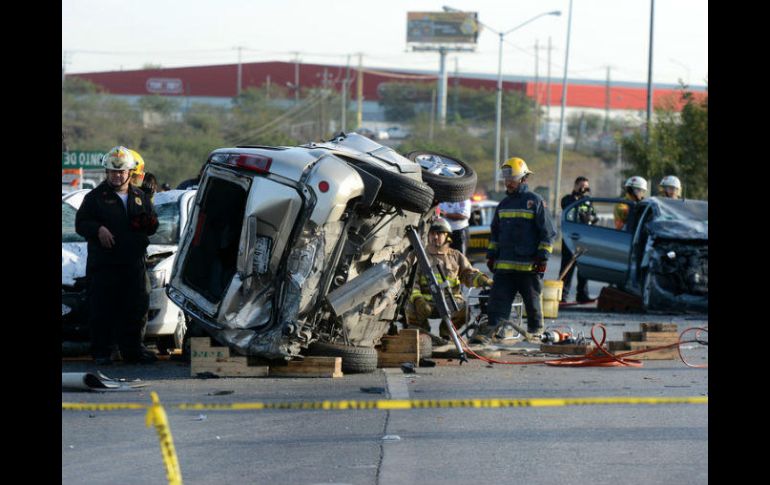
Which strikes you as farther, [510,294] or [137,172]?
[510,294]

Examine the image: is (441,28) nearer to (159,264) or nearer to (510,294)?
(510,294)

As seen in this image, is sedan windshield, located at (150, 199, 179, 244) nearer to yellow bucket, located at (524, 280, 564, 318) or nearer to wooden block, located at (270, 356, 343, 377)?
wooden block, located at (270, 356, 343, 377)

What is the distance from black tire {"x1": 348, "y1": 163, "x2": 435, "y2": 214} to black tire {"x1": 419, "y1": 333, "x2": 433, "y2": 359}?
1701 millimetres

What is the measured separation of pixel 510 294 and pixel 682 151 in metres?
23.6

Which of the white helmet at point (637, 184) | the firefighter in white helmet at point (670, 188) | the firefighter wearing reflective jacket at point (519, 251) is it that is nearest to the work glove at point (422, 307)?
the firefighter wearing reflective jacket at point (519, 251)

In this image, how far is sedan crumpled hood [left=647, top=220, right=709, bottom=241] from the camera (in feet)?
52.6

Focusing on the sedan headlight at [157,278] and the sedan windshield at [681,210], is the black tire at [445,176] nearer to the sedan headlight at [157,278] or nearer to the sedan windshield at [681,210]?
the sedan headlight at [157,278]

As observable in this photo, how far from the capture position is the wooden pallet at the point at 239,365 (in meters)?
9.59

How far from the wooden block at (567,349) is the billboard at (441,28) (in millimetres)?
102186

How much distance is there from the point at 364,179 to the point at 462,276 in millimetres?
2943

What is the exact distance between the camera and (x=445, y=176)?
1064cm

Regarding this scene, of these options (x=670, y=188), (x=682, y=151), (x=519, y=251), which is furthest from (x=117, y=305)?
(x=682, y=151)

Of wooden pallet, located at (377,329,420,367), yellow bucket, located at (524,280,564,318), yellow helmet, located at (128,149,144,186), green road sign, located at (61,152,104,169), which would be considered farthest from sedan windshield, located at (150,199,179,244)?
green road sign, located at (61,152,104,169)
